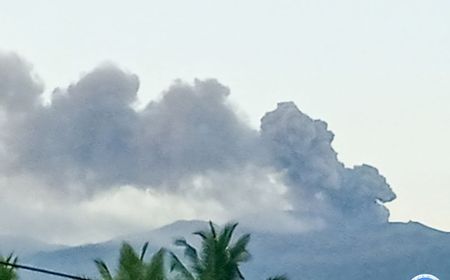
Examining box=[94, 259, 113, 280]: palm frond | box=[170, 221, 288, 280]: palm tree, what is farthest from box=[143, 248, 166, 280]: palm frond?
box=[170, 221, 288, 280]: palm tree

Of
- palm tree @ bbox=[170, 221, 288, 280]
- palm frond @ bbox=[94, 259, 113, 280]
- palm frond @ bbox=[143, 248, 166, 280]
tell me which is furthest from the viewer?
palm tree @ bbox=[170, 221, 288, 280]

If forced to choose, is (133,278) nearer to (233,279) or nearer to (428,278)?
(233,279)

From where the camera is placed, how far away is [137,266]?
140 feet

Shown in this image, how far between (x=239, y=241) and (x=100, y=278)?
15.9 feet

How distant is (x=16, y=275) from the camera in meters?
46.2

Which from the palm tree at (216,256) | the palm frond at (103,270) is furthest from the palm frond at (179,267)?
the palm frond at (103,270)

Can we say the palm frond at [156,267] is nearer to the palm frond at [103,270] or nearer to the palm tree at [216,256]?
the palm frond at [103,270]

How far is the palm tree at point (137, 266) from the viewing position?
4247cm

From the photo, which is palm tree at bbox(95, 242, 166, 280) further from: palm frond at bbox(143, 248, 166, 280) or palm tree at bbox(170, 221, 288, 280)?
palm tree at bbox(170, 221, 288, 280)

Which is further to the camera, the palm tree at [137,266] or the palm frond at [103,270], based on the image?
the palm frond at [103,270]

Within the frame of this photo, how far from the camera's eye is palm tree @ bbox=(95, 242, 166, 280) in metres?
42.5

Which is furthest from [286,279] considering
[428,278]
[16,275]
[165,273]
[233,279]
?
[428,278]

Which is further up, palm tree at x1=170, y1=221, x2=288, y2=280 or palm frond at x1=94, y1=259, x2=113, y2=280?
palm tree at x1=170, y1=221, x2=288, y2=280

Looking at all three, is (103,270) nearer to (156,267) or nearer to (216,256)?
(156,267)
